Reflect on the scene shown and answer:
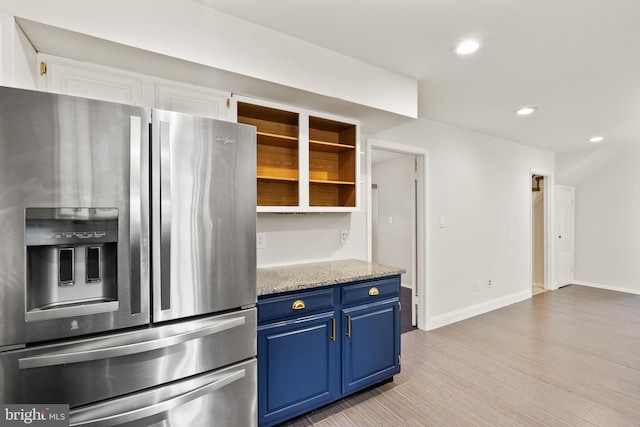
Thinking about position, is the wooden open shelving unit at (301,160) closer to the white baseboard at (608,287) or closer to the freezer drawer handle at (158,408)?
the freezer drawer handle at (158,408)

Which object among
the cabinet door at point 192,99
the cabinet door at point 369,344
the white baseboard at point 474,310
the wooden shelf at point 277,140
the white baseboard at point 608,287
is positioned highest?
the cabinet door at point 192,99

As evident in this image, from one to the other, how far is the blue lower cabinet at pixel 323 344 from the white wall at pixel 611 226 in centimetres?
560

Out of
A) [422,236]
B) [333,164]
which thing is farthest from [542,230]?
[333,164]

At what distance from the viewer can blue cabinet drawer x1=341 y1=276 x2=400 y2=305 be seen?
2.10 metres

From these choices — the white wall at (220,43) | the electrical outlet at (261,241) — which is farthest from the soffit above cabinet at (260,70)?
the electrical outlet at (261,241)

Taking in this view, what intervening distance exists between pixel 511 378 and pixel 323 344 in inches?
69.7

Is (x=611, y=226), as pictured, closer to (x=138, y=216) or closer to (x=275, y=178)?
(x=275, y=178)

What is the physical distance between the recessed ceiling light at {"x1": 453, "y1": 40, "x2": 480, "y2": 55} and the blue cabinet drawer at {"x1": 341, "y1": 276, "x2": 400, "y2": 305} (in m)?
1.73

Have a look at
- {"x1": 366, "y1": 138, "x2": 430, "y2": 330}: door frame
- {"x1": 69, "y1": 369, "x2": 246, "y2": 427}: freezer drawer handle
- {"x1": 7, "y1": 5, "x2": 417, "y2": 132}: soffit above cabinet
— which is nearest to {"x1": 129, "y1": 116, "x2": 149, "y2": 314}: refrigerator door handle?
{"x1": 69, "y1": 369, "x2": 246, "y2": 427}: freezer drawer handle

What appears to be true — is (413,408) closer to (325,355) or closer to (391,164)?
(325,355)

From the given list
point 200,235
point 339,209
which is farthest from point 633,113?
point 200,235

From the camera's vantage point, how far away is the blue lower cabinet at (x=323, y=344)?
1785mm

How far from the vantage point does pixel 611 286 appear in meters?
5.44

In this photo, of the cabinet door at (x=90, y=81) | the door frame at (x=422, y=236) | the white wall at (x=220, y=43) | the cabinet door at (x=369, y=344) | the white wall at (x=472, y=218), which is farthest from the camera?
the white wall at (x=472, y=218)
